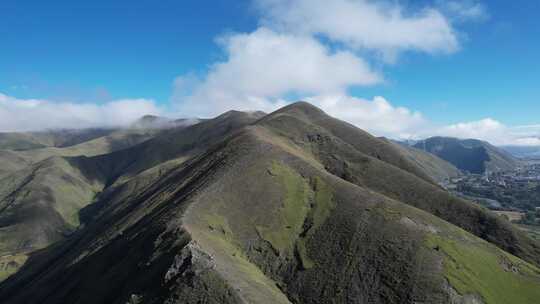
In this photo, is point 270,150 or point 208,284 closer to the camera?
point 208,284

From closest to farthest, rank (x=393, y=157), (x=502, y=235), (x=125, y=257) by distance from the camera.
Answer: (x=125, y=257)
(x=502, y=235)
(x=393, y=157)

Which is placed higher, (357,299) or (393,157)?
(393,157)

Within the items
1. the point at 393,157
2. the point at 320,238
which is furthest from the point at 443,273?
the point at 393,157

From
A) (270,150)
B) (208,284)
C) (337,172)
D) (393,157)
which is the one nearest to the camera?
(208,284)

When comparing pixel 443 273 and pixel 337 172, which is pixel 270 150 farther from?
pixel 443 273

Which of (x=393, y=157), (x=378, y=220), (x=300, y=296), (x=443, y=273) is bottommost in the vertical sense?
(x=300, y=296)

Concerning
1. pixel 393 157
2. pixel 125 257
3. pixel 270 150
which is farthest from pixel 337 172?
pixel 125 257

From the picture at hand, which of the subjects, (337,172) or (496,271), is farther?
(337,172)

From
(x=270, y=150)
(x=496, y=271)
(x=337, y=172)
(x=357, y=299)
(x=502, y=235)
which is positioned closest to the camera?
(x=357, y=299)

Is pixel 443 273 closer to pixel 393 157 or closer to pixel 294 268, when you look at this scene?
pixel 294 268
